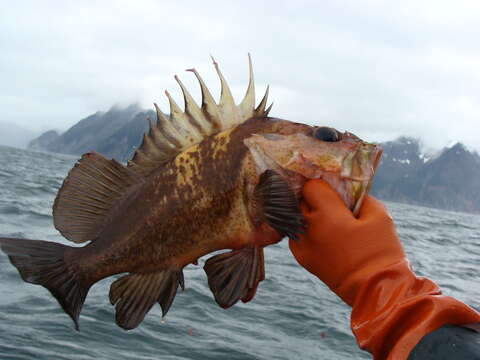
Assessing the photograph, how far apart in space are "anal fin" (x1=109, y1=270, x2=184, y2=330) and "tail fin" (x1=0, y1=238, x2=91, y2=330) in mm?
218

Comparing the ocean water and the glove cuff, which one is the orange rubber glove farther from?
the ocean water

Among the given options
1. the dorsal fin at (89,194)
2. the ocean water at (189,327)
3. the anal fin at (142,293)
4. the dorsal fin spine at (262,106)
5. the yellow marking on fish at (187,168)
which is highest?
the dorsal fin spine at (262,106)

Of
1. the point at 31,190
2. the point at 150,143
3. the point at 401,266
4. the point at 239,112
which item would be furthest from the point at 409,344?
the point at 31,190

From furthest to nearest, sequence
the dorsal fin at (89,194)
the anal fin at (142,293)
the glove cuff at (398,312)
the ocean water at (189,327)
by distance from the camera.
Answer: the ocean water at (189,327) < the dorsal fin at (89,194) < the anal fin at (142,293) < the glove cuff at (398,312)

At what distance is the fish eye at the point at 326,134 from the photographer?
2830 mm

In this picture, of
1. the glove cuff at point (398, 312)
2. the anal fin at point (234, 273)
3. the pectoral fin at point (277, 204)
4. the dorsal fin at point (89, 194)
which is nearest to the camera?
the glove cuff at point (398, 312)

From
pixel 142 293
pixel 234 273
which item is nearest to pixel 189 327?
pixel 142 293

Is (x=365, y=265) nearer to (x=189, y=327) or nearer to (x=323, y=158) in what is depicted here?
(x=323, y=158)

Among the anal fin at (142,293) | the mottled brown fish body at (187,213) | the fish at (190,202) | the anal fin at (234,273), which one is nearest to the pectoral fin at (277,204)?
the fish at (190,202)

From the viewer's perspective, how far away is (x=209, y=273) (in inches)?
112

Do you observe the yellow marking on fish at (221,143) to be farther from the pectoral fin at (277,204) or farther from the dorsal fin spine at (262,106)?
the pectoral fin at (277,204)

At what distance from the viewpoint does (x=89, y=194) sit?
119 inches

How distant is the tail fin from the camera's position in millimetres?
2803

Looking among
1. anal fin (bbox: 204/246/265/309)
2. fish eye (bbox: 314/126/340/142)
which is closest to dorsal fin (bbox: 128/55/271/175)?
fish eye (bbox: 314/126/340/142)
